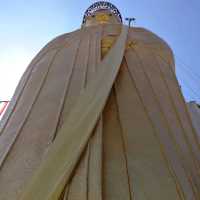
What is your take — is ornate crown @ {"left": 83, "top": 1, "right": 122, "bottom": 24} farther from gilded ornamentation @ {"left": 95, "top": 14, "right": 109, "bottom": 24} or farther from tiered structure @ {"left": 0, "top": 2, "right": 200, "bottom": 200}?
tiered structure @ {"left": 0, "top": 2, "right": 200, "bottom": 200}

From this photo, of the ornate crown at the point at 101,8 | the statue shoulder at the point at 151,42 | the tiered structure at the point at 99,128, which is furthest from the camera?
the ornate crown at the point at 101,8

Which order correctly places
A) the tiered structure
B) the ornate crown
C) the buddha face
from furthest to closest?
the ornate crown → the buddha face → the tiered structure

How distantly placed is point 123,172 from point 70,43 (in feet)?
6.57

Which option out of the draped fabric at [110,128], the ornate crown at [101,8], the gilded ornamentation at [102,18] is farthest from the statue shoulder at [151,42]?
the ornate crown at [101,8]

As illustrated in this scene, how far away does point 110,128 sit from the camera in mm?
2475

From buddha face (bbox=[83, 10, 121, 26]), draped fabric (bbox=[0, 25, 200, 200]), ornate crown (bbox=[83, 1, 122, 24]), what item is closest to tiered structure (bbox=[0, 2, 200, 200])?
draped fabric (bbox=[0, 25, 200, 200])

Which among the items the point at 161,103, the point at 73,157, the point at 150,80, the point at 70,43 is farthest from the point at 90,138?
the point at 70,43

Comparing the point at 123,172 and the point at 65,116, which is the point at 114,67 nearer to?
the point at 65,116

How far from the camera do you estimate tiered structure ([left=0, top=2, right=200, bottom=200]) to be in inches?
78.0

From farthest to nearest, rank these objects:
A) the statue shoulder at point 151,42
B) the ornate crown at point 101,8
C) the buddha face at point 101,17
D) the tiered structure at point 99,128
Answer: the ornate crown at point 101,8 → the buddha face at point 101,17 → the statue shoulder at point 151,42 → the tiered structure at point 99,128

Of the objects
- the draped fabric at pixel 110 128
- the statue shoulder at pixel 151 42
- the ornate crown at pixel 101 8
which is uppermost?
the ornate crown at pixel 101 8

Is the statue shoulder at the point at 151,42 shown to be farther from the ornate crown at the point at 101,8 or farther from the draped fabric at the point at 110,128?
the ornate crown at the point at 101,8

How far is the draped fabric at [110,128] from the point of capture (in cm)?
203

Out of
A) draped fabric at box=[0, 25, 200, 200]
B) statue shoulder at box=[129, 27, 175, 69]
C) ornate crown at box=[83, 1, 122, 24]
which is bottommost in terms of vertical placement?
draped fabric at box=[0, 25, 200, 200]
